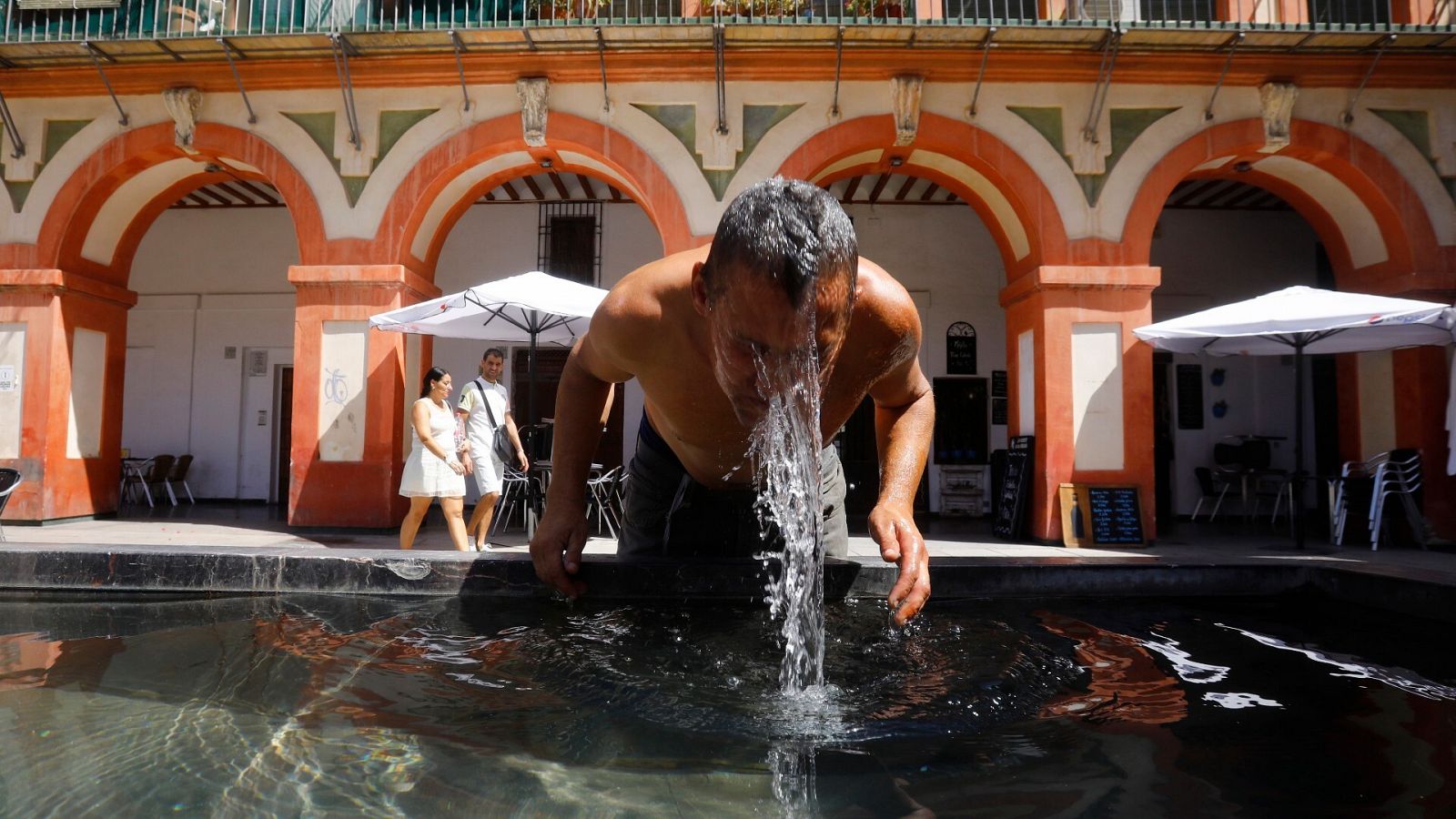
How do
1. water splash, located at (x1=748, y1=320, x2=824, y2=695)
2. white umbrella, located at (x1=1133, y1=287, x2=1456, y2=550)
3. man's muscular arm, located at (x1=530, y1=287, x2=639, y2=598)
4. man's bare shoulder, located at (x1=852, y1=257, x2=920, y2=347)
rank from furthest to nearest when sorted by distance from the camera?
white umbrella, located at (x1=1133, y1=287, x2=1456, y2=550)
man's muscular arm, located at (x1=530, y1=287, x2=639, y2=598)
man's bare shoulder, located at (x1=852, y1=257, x2=920, y2=347)
water splash, located at (x1=748, y1=320, x2=824, y2=695)

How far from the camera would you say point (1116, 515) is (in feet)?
24.1

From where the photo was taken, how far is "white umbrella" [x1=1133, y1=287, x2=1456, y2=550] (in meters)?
6.38

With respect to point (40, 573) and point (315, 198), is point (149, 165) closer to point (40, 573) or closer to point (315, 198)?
point (315, 198)

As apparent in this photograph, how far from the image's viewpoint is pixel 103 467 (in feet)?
29.4

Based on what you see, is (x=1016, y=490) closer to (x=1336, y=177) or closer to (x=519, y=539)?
(x=1336, y=177)

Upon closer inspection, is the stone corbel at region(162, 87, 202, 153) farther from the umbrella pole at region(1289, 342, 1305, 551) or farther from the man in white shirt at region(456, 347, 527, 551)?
the umbrella pole at region(1289, 342, 1305, 551)

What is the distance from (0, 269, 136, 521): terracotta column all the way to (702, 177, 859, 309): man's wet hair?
31.8ft

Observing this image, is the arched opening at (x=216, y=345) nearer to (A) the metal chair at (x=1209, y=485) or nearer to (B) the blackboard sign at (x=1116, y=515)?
(B) the blackboard sign at (x=1116, y=515)

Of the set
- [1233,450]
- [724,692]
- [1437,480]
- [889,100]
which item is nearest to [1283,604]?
[724,692]

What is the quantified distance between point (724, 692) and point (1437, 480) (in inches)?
353

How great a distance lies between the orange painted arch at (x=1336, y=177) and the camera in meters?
7.64

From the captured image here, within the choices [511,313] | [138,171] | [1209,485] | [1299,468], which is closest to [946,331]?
[1209,485]

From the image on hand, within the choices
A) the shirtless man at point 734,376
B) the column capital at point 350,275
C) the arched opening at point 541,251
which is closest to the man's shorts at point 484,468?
the column capital at point 350,275

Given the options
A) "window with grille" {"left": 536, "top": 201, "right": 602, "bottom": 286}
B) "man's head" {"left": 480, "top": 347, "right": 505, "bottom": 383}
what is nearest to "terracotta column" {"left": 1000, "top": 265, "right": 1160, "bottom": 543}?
"man's head" {"left": 480, "top": 347, "right": 505, "bottom": 383}
